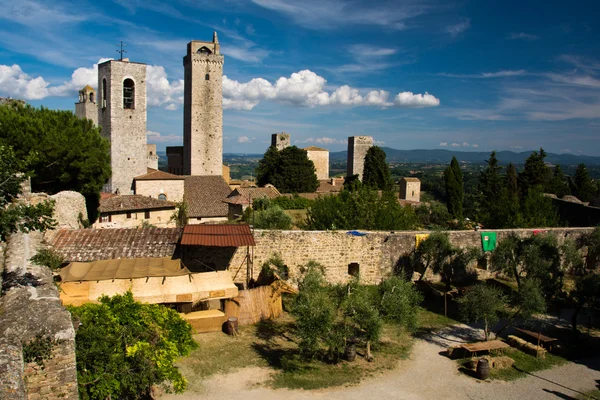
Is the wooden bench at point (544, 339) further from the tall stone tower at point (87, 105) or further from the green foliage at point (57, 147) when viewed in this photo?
the tall stone tower at point (87, 105)

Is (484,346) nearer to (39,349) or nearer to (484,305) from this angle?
(484,305)

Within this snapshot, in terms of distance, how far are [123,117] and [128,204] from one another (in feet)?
40.7

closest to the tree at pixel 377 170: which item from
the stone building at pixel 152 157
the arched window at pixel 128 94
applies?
the stone building at pixel 152 157

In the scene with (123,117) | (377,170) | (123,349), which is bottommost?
(123,349)

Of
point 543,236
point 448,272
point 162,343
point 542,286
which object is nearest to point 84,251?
point 162,343

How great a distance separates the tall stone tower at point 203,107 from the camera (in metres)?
47.1

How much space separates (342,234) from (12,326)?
12530 mm

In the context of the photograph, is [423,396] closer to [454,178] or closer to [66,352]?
[66,352]

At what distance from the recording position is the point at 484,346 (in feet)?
42.5

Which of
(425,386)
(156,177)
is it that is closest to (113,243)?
(425,386)

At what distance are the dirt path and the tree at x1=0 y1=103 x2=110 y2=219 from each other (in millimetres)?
14279

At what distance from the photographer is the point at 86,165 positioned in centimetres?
2256

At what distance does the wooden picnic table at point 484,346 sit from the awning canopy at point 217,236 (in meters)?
7.00

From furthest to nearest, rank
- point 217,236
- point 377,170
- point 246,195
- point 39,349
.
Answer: point 377,170 → point 246,195 → point 217,236 → point 39,349
